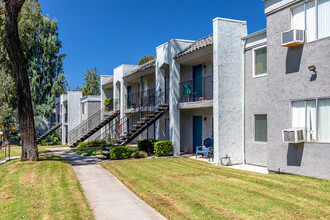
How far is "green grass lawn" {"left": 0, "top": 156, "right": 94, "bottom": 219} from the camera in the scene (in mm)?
6516

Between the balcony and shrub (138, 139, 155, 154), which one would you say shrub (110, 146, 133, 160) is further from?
the balcony

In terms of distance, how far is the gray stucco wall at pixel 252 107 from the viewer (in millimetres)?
12430

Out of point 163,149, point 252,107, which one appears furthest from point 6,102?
point 252,107

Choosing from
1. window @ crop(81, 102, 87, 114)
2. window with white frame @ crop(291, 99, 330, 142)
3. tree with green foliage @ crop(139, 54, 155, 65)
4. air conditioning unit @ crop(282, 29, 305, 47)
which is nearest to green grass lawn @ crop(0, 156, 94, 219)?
window with white frame @ crop(291, 99, 330, 142)

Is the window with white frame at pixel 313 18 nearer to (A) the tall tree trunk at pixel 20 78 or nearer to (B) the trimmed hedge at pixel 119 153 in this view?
(B) the trimmed hedge at pixel 119 153

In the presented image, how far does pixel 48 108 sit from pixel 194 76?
2371 centimetres

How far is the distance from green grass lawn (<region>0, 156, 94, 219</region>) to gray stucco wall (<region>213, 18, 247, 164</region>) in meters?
6.83

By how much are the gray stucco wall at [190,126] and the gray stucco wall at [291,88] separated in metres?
6.13

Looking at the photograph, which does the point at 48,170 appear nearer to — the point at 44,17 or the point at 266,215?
the point at 266,215

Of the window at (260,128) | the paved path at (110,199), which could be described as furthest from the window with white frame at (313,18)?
the paved path at (110,199)

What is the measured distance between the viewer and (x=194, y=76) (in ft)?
58.0

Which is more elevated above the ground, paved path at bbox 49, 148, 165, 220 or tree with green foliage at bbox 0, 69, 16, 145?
tree with green foliage at bbox 0, 69, 16, 145

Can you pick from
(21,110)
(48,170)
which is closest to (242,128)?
(48,170)

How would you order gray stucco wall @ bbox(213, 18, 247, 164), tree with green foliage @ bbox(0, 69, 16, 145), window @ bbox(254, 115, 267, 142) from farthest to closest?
1. tree with green foliage @ bbox(0, 69, 16, 145)
2. gray stucco wall @ bbox(213, 18, 247, 164)
3. window @ bbox(254, 115, 267, 142)
